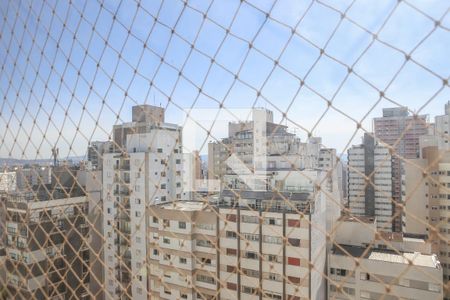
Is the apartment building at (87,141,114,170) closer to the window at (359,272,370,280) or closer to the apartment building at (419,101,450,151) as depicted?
the apartment building at (419,101,450,151)

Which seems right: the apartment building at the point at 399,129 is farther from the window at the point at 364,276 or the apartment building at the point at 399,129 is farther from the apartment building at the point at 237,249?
the window at the point at 364,276

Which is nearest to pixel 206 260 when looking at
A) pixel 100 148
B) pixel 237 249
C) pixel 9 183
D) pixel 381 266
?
pixel 237 249

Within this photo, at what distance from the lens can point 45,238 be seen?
12.6ft

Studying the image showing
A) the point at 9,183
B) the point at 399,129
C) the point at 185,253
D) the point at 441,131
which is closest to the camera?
the point at 441,131

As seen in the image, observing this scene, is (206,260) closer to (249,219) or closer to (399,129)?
(249,219)

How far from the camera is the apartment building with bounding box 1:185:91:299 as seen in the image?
1282mm

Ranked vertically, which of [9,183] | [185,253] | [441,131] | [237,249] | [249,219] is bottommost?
[185,253]

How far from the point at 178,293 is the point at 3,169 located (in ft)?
11.1

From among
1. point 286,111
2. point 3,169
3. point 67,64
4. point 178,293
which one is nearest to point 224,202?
point 178,293

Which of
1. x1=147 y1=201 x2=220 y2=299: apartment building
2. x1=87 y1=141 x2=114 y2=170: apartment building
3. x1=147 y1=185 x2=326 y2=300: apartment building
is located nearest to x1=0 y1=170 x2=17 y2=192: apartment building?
x1=87 y1=141 x2=114 y2=170: apartment building

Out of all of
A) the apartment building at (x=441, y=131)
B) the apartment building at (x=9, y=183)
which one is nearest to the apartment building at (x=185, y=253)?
the apartment building at (x=9, y=183)

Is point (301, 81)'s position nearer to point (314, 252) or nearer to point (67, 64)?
point (67, 64)

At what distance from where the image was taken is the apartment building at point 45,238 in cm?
128

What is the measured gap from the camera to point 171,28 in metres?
0.85
